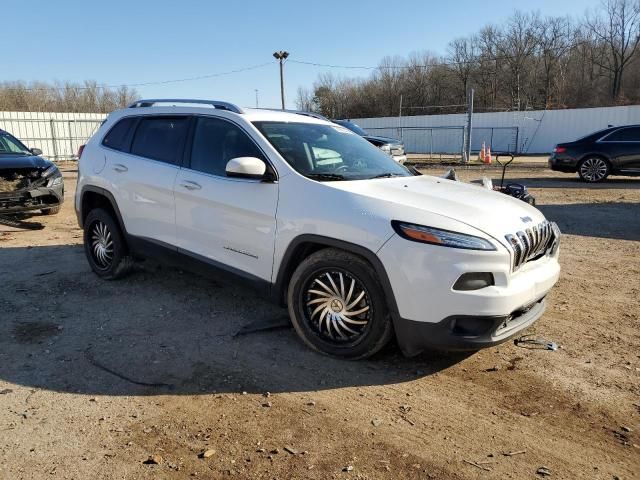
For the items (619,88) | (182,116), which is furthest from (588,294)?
(619,88)

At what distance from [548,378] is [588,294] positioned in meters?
2.14

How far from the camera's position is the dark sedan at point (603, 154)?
1402 centimetres

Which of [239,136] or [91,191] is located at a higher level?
[239,136]

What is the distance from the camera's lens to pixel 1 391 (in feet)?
11.1

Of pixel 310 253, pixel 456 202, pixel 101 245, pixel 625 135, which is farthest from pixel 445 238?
pixel 625 135

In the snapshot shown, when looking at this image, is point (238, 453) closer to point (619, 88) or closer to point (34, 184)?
point (34, 184)

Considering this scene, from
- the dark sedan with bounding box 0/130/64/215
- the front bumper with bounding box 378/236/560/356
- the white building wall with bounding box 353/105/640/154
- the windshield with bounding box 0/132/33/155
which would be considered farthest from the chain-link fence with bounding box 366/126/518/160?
the front bumper with bounding box 378/236/560/356

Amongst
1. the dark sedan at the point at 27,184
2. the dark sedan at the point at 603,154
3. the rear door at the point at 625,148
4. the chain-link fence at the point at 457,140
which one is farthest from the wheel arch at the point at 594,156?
the chain-link fence at the point at 457,140

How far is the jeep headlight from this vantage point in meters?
3.23

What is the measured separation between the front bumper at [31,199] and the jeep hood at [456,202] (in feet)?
24.4

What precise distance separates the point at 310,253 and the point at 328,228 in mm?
401

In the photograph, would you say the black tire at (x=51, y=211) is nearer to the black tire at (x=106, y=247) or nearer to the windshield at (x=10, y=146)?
the windshield at (x=10, y=146)

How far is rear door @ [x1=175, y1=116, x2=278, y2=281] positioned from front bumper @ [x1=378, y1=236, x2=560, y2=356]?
111 centimetres

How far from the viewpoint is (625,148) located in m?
14.1
